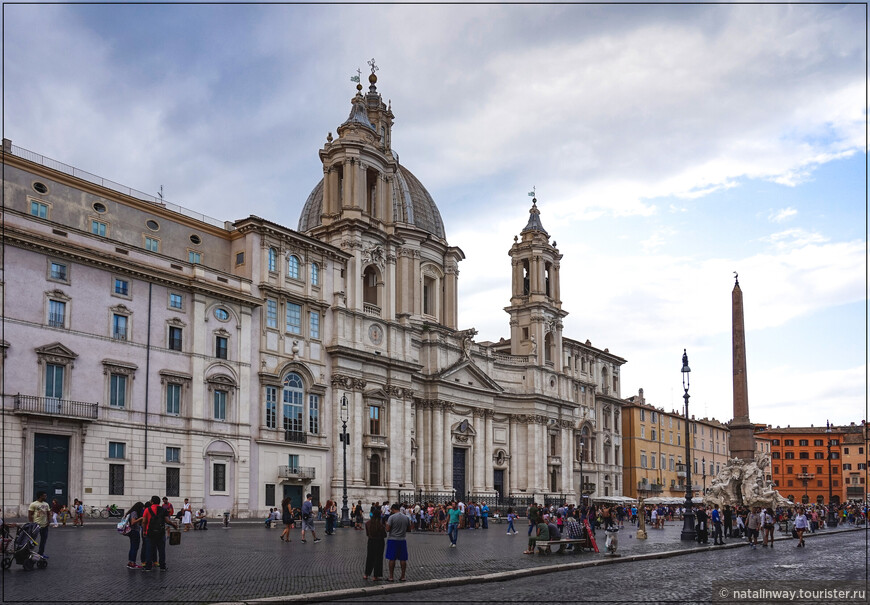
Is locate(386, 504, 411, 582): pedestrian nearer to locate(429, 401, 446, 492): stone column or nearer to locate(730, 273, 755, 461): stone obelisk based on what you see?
locate(730, 273, 755, 461): stone obelisk

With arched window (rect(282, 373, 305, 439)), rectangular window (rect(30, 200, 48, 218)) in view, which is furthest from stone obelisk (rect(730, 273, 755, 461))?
rectangular window (rect(30, 200, 48, 218))

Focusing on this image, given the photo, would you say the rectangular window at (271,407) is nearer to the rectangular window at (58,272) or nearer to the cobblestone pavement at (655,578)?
the rectangular window at (58,272)

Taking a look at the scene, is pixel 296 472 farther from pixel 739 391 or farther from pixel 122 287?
pixel 739 391

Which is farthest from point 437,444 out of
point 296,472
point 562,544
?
point 562,544

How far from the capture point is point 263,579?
18375 millimetres

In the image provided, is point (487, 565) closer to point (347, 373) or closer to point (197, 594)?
point (197, 594)

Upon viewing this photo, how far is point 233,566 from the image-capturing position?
68.7 ft

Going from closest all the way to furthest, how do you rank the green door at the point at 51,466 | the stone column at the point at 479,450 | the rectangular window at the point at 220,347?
the green door at the point at 51,466, the rectangular window at the point at 220,347, the stone column at the point at 479,450

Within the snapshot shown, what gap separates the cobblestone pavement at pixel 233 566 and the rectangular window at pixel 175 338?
12305 millimetres

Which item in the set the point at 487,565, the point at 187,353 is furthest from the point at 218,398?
the point at 487,565

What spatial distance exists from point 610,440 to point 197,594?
78.2 metres

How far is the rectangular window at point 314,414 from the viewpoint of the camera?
5269cm

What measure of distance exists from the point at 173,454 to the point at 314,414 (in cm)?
1095

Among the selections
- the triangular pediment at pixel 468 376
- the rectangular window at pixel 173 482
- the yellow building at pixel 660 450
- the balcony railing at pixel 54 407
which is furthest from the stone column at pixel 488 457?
the balcony railing at pixel 54 407
